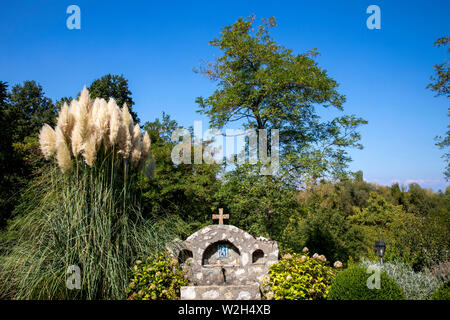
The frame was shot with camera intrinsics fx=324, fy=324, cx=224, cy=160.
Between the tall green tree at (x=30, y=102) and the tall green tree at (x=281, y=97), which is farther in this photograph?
the tall green tree at (x=30, y=102)

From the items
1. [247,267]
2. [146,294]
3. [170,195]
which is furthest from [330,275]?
[170,195]

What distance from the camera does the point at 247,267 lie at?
23.0ft

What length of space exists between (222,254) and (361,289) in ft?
10.5

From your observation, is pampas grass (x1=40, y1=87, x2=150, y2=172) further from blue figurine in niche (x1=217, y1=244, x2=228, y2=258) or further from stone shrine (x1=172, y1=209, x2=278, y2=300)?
blue figurine in niche (x1=217, y1=244, x2=228, y2=258)

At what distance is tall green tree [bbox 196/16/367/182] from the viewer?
9844 millimetres

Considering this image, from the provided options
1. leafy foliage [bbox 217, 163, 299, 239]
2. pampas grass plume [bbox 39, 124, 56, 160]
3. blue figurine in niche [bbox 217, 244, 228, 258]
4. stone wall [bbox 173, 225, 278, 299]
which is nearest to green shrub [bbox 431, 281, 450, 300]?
stone wall [bbox 173, 225, 278, 299]

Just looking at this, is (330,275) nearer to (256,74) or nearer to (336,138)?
(336,138)

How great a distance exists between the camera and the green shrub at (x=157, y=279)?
489 centimetres

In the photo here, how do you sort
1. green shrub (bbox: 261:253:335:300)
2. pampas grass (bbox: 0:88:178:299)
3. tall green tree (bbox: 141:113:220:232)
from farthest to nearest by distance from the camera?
tall green tree (bbox: 141:113:220:232), green shrub (bbox: 261:253:335:300), pampas grass (bbox: 0:88:178:299)

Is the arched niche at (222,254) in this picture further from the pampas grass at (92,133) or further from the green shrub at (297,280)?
the pampas grass at (92,133)

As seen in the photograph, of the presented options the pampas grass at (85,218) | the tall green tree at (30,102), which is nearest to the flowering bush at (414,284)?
the pampas grass at (85,218)

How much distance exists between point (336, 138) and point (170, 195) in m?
5.79

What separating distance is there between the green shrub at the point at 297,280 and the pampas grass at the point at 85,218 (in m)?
2.24
